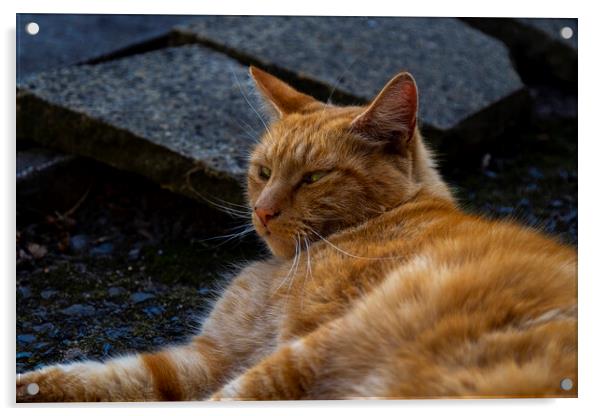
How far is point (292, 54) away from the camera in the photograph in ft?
11.4

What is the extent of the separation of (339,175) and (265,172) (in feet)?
0.87

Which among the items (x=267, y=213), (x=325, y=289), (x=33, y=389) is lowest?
(x=33, y=389)

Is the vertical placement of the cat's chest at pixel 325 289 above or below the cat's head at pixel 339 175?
below

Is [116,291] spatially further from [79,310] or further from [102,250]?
[102,250]

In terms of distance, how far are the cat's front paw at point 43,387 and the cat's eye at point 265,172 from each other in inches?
30.8

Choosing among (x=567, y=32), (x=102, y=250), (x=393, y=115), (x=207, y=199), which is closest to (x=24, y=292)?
(x=102, y=250)

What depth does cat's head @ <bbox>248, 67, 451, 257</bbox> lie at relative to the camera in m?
2.33

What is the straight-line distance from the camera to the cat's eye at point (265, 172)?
2490mm

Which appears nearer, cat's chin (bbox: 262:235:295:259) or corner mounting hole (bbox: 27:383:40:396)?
corner mounting hole (bbox: 27:383:40:396)

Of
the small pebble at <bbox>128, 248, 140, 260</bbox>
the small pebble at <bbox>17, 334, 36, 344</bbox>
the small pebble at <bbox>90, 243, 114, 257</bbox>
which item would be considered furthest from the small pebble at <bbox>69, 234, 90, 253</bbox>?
the small pebble at <bbox>17, 334, 36, 344</bbox>

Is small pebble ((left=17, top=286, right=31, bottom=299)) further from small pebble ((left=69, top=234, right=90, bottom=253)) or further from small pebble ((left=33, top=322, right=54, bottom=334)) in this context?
small pebble ((left=69, top=234, right=90, bottom=253))

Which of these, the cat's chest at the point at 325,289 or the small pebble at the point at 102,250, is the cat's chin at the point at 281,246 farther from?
the small pebble at the point at 102,250

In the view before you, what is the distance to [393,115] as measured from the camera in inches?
90.0

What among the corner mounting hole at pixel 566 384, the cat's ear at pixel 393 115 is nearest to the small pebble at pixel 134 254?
the cat's ear at pixel 393 115
